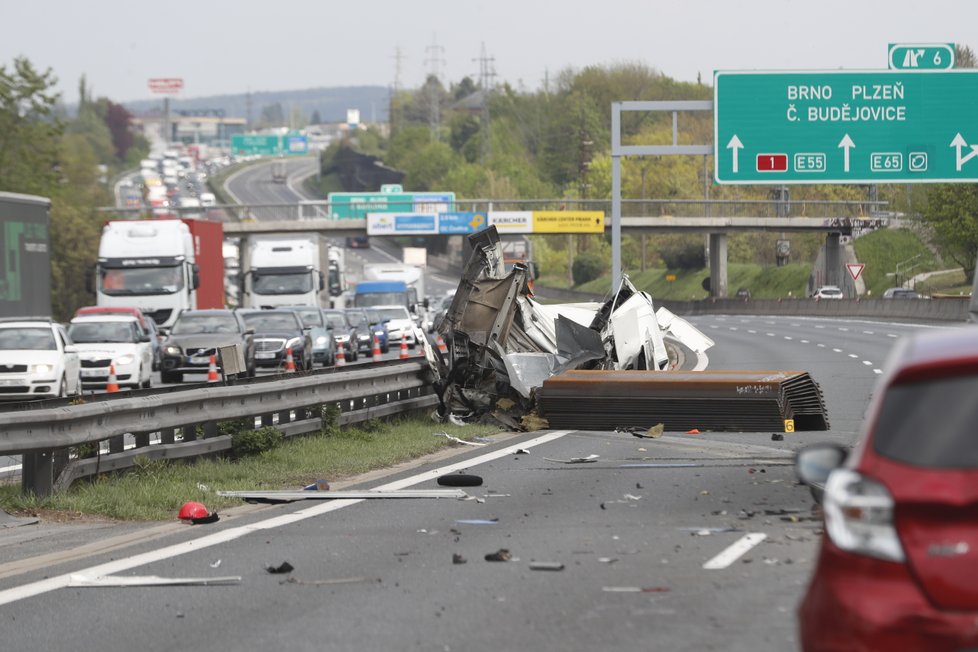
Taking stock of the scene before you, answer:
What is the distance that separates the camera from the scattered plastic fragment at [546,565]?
877cm

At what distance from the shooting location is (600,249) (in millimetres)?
135875

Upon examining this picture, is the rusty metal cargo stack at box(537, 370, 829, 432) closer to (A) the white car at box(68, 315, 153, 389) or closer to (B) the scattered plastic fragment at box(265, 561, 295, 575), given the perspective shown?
(B) the scattered plastic fragment at box(265, 561, 295, 575)

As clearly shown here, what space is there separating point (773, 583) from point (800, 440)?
30.5 ft

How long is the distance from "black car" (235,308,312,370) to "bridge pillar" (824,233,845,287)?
55.3 m

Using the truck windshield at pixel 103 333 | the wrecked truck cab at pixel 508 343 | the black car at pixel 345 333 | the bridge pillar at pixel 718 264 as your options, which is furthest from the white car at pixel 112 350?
the bridge pillar at pixel 718 264

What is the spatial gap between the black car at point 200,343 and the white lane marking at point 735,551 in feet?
75.9

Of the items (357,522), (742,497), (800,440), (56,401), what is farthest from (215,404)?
(800,440)

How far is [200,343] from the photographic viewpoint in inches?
1308

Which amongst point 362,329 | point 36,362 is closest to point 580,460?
point 36,362

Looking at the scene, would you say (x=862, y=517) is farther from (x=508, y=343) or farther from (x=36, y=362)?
(x=36, y=362)

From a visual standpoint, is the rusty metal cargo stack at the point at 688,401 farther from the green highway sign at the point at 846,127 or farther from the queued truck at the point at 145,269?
the queued truck at the point at 145,269

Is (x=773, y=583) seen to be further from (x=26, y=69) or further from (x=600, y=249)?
(x=600, y=249)

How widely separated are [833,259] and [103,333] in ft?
207

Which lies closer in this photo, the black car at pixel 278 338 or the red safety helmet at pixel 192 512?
the red safety helmet at pixel 192 512
